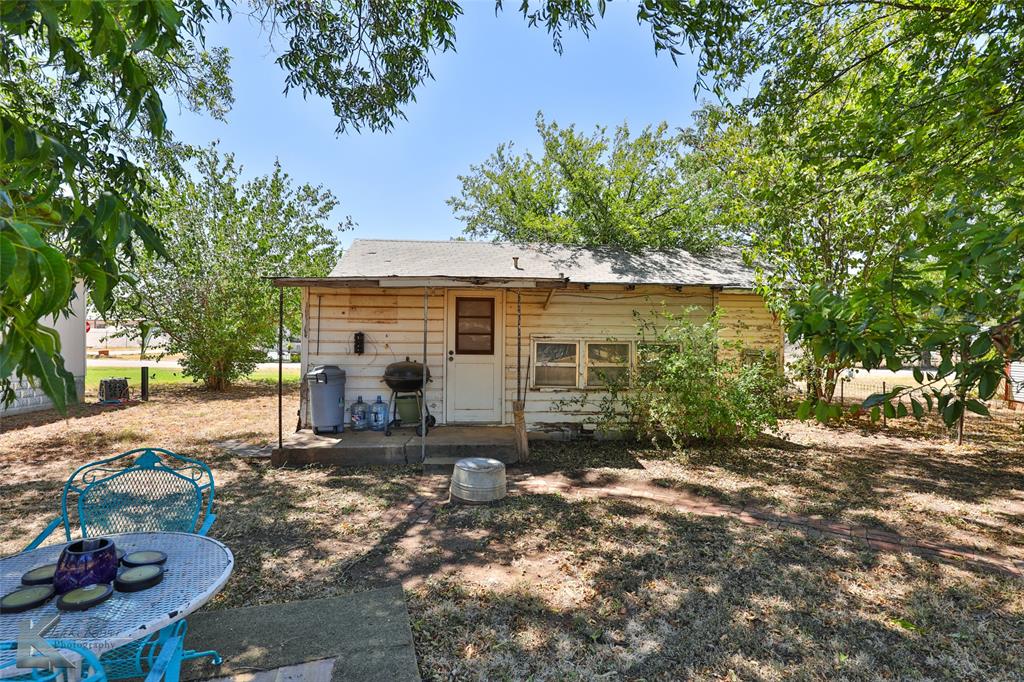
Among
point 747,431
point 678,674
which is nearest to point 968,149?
point 747,431

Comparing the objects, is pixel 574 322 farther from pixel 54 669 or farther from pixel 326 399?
pixel 54 669

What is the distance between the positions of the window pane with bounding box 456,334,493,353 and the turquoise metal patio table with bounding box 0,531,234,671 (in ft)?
19.2

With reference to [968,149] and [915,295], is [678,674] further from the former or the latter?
[968,149]

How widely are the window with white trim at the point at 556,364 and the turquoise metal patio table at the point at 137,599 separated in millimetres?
6248

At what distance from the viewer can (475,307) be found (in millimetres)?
8258

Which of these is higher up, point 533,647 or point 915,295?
point 915,295

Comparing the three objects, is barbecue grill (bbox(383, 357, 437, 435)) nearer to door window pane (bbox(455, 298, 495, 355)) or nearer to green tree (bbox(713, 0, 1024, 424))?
door window pane (bbox(455, 298, 495, 355))

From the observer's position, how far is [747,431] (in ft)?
23.1

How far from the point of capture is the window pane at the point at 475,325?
8.23 metres

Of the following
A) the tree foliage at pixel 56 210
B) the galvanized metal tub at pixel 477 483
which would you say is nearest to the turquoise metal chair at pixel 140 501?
the tree foliage at pixel 56 210

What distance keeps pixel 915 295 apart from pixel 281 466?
699cm

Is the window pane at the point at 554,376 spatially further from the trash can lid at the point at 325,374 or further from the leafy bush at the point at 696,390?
the trash can lid at the point at 325,374

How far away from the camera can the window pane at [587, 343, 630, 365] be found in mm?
8406

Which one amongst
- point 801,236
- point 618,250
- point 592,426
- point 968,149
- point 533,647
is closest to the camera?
point 533,647
